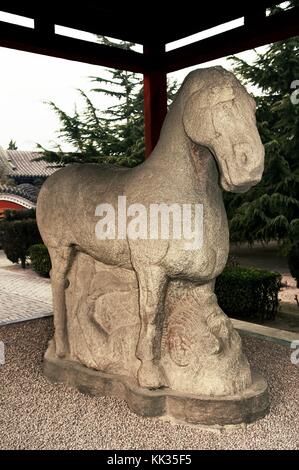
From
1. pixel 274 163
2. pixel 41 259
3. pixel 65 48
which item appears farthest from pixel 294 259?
pixel 65 48

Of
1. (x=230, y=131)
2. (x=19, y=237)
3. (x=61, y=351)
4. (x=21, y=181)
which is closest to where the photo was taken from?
(x=230, y=131)

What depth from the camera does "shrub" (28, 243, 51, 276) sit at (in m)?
10.0

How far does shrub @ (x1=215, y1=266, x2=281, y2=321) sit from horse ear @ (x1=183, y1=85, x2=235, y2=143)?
3.80m

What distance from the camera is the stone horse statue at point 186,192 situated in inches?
98.0

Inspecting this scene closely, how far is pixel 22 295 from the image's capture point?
8.20m

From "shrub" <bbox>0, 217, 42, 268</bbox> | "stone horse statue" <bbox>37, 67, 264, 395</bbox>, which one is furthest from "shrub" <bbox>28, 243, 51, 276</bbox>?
"stone horse statue" <bbox>37, 67, 264, 395</bbox>

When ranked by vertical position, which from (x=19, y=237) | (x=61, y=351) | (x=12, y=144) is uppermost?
(x=12, y=144)

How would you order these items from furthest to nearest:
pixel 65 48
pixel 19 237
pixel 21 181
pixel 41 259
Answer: pixel 21 181 < pixel 19 237 < pixel 41 259 < pixel 65 48

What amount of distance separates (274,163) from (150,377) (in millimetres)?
7040

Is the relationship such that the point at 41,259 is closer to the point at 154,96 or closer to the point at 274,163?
the point at 274,163

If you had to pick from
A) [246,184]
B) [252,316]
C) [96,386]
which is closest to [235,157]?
[246,184]

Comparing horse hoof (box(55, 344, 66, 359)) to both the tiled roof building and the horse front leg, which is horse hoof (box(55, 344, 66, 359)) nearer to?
the horse front leg
